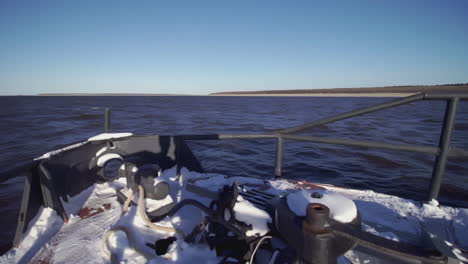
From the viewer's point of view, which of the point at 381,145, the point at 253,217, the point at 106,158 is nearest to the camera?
the point at 253,217

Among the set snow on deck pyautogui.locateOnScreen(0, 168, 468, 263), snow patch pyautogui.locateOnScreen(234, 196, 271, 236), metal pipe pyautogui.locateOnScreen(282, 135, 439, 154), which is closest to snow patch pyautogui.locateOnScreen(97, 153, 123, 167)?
snow on deck pyautogui.locateOnScreen(0, 168, 468, 263)

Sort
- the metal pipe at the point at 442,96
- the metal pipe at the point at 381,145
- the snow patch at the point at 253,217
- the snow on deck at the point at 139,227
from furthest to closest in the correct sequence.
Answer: the metal pipe at the point at 381,145 < the metal pipe at the point at 442,96 < the snow on deck at the point at 139,227 < the snow patch at the point at 253,217

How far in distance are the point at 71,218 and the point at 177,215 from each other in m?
0.93

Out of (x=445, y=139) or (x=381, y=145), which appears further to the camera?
(x=381, y=145)

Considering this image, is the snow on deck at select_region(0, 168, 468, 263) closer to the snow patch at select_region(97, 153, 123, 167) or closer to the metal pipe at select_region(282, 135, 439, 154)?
the snow patch at select_region(97, 153, 123, 167)

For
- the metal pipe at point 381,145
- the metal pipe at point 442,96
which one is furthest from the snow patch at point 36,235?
the metal pipe at point 442,96

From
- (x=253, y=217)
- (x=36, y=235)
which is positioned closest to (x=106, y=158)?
(x=36, y=235)

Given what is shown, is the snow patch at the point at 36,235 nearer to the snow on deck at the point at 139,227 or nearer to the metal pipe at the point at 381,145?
the snow on deck at the point at 139,227

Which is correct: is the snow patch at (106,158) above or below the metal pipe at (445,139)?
below

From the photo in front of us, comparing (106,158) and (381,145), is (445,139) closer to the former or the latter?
(381,145)

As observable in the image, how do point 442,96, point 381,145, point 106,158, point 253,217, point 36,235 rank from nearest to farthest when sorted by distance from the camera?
1. point 253,217
2. point 36,235
3. point 442,96
4. point 381,145
5. point 106,158

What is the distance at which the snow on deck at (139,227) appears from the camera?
1.50m

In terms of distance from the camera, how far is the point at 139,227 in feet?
5.89

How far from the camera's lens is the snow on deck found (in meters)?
1.50
